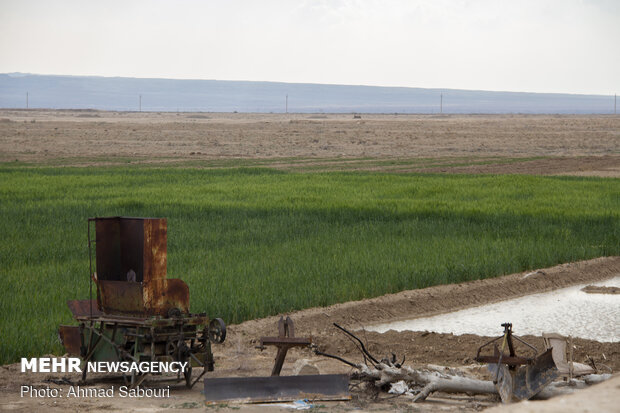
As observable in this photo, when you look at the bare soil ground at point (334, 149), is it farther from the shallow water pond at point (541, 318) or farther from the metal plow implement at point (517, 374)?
the metal plow implement at point (517, 374)

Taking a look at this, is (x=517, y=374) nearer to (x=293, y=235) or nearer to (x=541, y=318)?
(x=541, y=318)

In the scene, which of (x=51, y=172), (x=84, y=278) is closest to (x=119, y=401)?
(x=84, y=278)

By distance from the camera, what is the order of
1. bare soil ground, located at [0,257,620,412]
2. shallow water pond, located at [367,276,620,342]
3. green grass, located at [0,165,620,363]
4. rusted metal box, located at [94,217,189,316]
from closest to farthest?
bare soil ground, located at [0,257,620,412]
rusted metal box, located at [94,217,189,316]
shallow water pond, located at [367,276,620,342]
green grass, located at [0,165,620,363]

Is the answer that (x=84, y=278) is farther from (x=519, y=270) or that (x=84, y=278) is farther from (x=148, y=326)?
(x=519, y=270)

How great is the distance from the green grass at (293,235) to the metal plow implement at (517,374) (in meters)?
3.90

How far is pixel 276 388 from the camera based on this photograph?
281 inches

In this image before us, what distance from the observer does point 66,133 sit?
67.1 m

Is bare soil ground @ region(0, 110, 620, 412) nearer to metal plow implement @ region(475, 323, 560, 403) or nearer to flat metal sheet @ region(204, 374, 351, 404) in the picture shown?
flat metal sheet @ region(204, 374, 351, 404)

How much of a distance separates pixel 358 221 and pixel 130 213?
5017 millimetres

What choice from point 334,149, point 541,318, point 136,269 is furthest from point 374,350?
point 334,149

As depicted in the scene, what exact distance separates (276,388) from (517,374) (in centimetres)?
201

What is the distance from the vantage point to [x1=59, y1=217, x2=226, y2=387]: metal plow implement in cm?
716

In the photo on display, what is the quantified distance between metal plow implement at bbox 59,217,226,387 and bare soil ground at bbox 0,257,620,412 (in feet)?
1.08

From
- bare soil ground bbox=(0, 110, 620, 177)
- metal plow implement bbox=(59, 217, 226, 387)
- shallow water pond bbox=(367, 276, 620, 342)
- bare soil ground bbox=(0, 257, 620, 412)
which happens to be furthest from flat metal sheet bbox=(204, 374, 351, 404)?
bare soil ground bbox=(0, 110, 620, 177)
